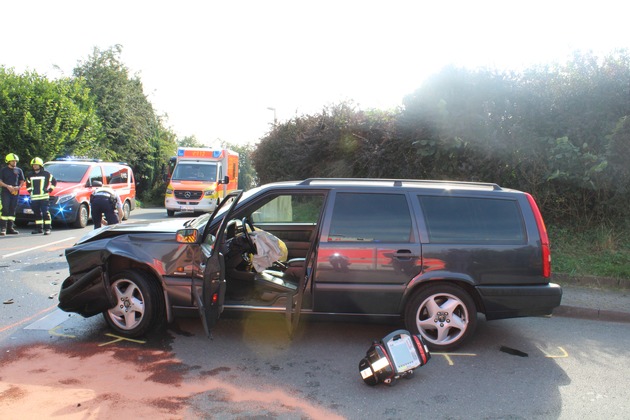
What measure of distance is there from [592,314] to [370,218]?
3.48 meters

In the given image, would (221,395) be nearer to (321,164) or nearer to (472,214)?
(472,214)

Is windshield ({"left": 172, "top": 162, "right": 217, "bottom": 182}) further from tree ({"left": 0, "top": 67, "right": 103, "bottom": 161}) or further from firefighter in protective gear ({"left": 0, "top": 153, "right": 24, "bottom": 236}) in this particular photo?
firefighter in protective gear ({"left": 0, "top": 153, "right": 24, "bottom": 236})

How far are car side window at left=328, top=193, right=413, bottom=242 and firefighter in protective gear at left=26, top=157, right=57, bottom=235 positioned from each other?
386 inches

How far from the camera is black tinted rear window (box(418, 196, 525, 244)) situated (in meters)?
4.65

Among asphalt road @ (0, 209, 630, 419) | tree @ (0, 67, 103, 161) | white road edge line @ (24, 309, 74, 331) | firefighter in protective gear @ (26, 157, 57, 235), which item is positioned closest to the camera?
asphalt road @ (0, 209, 630, 419)

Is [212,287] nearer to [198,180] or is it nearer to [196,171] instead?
[198,180]

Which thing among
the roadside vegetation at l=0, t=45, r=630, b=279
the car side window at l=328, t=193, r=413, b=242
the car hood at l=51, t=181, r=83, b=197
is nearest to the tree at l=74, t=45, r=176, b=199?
the car hood at l=51, t=181, r=83, b=197

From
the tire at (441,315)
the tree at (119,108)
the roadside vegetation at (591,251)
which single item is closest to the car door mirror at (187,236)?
the tire at (441,315)

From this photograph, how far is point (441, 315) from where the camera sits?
4.66 metres

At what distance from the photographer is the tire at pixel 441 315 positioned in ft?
15.2

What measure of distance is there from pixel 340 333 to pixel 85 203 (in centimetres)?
1101

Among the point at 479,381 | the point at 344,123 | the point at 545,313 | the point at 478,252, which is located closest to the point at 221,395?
the point at 479,381

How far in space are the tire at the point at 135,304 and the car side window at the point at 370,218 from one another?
5.74ft

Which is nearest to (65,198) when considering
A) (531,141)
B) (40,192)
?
(40,192)
